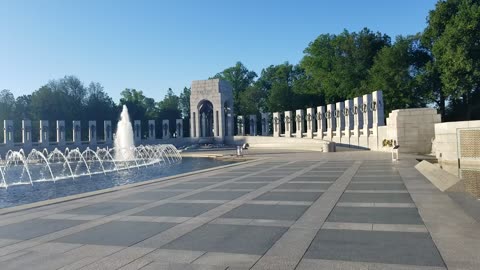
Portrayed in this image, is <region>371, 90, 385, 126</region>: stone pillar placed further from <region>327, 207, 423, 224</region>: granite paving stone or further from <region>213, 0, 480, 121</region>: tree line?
<region>327, 207, 423, 224</region>: granite paving stone

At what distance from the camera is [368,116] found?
133 ft

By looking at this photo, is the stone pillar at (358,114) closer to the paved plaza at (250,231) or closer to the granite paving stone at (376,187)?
the granite paving stone at (376,187)

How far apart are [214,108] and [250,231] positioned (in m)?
60.4

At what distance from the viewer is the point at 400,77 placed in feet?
160

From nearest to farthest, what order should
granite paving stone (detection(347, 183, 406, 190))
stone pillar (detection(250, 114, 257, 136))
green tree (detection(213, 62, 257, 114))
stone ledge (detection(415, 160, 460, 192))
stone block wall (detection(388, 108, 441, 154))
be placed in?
stone ledge (detection(415, 160, 460, 192)) → granite paving stone (detection(347, 183, 406, 190)) → stone block wall (detection(388, 108, 441, 154)) → stone pillar (detection(250, 114, 257, 136)) → green tree (detection(213, 62, 257, 114))

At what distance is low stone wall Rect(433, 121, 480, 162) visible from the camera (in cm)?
2249

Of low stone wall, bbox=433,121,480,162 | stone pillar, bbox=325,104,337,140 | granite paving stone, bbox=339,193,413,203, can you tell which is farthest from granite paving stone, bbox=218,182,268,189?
stone pillar, bbox=325,104,337,140

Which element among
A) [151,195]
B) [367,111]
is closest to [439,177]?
[151,195]

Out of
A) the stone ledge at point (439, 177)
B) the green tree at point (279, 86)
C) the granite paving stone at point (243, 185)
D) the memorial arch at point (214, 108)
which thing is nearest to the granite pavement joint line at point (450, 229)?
the stone ledge at point (439, 177)

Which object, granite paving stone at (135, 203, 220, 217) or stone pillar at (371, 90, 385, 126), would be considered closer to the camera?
granite paving stone at (135, 203, 220, 217)

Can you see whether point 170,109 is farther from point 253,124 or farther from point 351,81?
point 351,81

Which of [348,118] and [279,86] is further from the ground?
[279,86]

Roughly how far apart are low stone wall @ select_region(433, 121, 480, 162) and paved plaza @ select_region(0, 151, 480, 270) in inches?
459

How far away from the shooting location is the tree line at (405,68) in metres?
39.9
